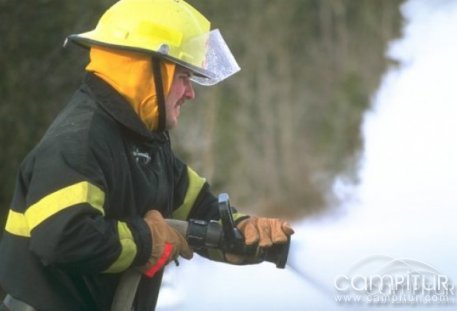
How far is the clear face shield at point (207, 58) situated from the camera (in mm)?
3393

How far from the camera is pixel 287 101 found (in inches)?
1017

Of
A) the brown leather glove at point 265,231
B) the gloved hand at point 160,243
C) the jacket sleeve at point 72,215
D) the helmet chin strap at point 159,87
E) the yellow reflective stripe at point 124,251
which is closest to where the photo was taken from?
the jacket sleeve at point 72,215

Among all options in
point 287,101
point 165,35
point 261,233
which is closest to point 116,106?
point 165,35

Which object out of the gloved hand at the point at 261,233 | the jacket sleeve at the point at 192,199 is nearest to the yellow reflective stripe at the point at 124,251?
the gloved hand at the point at 261,233

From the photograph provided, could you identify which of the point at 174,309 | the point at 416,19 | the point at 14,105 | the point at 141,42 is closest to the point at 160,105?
the point at 141,42

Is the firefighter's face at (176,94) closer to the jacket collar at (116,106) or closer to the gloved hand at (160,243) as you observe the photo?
the jacket collar at (116,106)

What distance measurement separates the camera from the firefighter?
2.95 m

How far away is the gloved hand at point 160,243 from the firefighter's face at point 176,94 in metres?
0.33

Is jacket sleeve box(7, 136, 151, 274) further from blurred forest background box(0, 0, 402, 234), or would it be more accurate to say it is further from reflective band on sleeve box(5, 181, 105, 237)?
blurred forest background box(0, 0, 402, 234)

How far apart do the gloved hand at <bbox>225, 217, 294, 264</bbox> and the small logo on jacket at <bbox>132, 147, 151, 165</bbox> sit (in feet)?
1.42

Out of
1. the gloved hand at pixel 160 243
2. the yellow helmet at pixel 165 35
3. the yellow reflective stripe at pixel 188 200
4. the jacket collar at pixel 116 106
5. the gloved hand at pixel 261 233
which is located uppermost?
the yellow helmet at pixel 165 35

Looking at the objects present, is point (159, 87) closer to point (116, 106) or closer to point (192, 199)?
point (116, 106)

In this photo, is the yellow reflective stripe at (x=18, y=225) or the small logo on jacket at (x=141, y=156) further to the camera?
the small logo on jacket at (x=141, y=156)

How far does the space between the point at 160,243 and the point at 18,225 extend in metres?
0.44
